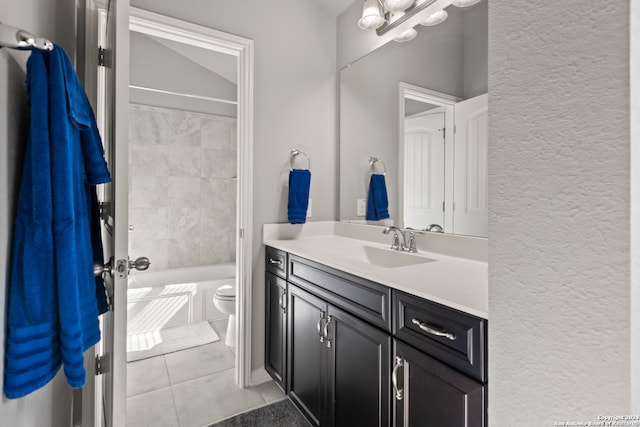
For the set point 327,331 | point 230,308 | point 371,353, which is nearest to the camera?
point 371,353

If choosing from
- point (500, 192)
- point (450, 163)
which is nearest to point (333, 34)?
point (450, 163)

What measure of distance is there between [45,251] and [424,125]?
1703 mm

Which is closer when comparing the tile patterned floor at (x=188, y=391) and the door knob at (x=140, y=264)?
the door knob at (x=140, y=264)

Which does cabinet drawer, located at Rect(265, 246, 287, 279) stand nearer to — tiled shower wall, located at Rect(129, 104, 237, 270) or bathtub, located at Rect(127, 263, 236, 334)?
bathtub, located at Rect(127, 263, 236, 334)

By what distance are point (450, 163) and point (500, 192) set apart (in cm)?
127

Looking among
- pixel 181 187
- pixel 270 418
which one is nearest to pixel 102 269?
pixel 270 418

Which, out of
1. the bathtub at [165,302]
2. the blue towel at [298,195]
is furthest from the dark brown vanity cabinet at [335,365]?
the bathtub at [165,302]

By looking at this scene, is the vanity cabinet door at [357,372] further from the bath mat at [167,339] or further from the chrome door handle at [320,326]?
the bath mat at [167,339]

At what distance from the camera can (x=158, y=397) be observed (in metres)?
1.88

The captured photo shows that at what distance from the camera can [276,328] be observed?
1956 millimetres

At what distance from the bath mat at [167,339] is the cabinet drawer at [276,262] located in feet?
3.60

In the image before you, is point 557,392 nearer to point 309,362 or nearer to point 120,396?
point 120,396

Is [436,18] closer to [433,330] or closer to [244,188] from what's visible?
[244,188]

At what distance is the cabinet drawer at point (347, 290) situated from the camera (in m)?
1.15
